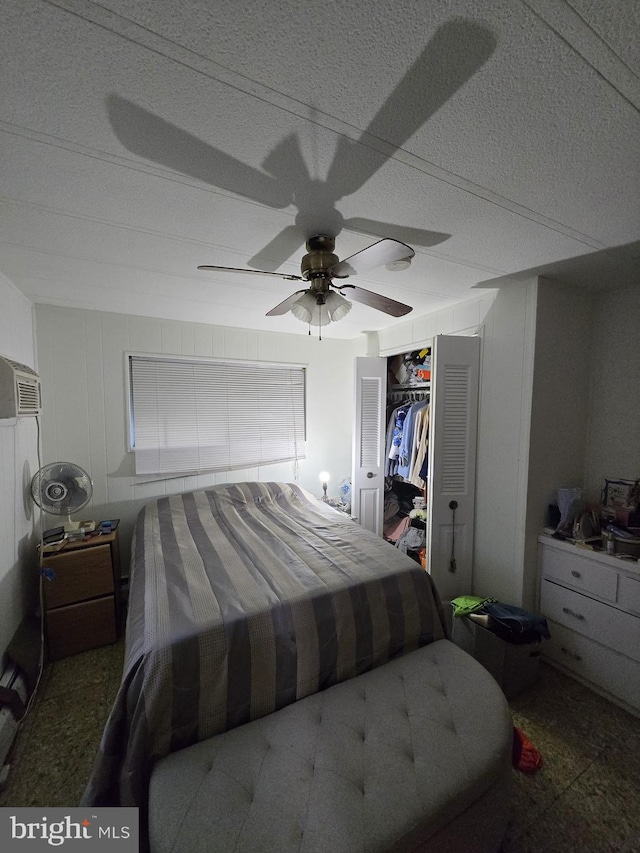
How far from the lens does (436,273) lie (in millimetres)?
1891

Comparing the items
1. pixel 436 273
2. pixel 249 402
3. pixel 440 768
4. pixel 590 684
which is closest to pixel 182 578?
pixel 440 768

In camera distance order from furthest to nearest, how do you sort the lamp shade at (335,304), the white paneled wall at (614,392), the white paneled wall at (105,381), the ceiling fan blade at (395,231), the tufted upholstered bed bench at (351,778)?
the white paneled wall at (105,381) → the white paneled wall at (614,392) → the lamp shade at (335,304) → the ceiling fan blade at (395,231) → the tufted upholstered bed bench at (351,778)

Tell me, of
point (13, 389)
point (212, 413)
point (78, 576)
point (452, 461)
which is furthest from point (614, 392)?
point (78, 576)

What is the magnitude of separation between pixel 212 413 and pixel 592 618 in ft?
10.3

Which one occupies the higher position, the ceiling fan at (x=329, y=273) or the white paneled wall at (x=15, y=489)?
the ceiling fan at (x=329, y=273)

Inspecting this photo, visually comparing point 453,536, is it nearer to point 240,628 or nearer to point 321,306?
point 240,628

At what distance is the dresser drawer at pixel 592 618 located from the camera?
1649mm

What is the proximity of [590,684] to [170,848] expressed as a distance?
2.20 meters

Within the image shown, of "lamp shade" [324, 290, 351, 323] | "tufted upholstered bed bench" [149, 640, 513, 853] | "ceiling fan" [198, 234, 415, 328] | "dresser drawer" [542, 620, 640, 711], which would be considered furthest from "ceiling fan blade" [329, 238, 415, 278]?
"dresser drawer" [542, 620, 640, 711]

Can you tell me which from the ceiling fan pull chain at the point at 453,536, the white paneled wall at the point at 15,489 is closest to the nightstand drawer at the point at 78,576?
the white paneled wall at the point at 15,489

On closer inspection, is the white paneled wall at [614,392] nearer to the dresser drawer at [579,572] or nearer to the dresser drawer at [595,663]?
the dresser drawer at [579,572]

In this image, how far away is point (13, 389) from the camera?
5.40 feet

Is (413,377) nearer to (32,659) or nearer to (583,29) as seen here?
(583,29)

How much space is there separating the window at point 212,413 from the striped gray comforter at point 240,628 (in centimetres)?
96
